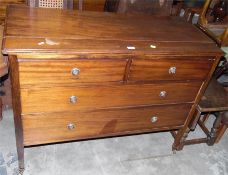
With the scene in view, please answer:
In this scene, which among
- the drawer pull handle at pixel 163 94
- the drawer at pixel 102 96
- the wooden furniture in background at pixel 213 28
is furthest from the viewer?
the wooden furniture in background at pixel 213 28

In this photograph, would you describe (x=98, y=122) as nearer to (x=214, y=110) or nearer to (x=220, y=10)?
(x=214, y=110)

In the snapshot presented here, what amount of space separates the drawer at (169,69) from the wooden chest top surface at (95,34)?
0.27 feet

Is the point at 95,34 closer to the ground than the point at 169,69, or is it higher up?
higher up

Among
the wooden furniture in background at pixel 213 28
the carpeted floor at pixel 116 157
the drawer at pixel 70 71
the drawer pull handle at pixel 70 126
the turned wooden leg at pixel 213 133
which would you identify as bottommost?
the carpeted floor at pixel 116 157

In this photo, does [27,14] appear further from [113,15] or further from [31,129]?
[31,129]

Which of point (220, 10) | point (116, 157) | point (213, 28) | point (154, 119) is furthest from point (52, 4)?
point (220, 10)

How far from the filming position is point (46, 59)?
143 centimetres

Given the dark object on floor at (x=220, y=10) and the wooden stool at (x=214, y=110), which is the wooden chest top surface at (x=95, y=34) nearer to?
the wooden stool at (x=214, y=110)

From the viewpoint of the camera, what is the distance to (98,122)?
188 cm

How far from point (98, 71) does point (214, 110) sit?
3.63 ft

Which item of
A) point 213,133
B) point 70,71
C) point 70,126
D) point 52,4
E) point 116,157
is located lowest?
A: point 116,157

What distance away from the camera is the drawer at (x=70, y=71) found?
1.45 meters

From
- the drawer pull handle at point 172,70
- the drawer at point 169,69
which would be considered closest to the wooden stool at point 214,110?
the drawer at point 169,69

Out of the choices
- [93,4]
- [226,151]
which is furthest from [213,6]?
[226,151]
